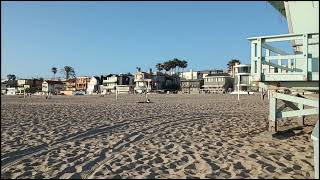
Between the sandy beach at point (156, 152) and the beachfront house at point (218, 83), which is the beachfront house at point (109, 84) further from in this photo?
the sandy beach at point (156, 152)

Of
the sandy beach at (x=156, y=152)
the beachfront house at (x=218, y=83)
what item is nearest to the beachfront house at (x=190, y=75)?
the beachfront house at (x=218, y=83)

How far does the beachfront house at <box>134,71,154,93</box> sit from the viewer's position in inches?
4198

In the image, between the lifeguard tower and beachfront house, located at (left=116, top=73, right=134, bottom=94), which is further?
beachfront house, located at (left=116, top=73, right=134, bottom=94)

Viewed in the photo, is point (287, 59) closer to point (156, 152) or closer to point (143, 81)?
point (156, 152)

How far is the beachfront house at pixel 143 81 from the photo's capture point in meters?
107

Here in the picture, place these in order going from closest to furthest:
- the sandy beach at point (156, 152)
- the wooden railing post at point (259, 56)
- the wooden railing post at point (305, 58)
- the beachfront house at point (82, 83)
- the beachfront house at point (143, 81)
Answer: the sandy beach at point (156, 152) → the wooden railing post at point (305, 58) → the wooden railing post at point (259, 56) → the beachfront house at point (143, 81) → the beachfront house at point (82, 83)

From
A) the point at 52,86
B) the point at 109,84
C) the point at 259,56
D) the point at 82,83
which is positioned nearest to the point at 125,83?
the point at 109,84

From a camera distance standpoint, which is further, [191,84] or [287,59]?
[191,84]

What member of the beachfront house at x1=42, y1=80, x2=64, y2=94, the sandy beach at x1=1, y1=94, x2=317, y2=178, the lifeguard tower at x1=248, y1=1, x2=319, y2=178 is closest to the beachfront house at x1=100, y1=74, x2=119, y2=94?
the beachfront house at x1=42, y1=80, x2=64, y2=94

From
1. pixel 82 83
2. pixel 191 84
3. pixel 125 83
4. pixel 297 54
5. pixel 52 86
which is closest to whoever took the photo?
pixel 297 54

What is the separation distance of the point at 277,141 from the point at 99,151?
3806mm

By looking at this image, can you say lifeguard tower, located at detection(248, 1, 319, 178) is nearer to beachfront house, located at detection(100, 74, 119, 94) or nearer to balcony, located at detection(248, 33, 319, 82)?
balcony, located at detection(248, 33, 319, 82)

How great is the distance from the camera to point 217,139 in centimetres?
936

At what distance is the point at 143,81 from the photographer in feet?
359
